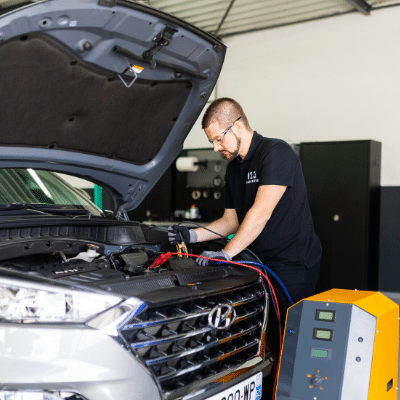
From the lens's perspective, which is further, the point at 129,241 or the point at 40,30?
the point at 129,241

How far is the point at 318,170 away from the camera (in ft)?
18.8

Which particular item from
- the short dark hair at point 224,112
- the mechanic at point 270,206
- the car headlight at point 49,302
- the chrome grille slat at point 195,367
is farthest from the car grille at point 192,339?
the short dark hair at point 224,112

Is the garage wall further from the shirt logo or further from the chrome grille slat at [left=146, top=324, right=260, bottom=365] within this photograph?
the chrome grille slat at [left=146, top=324, right=260, bottom=365]

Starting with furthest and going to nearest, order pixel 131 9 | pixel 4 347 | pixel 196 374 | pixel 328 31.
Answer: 1. pixel 328 31
2. pixel 131 9
3. pixel 196 374
4. pixel 4 347

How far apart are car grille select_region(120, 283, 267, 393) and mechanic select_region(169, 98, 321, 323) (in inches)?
15.4

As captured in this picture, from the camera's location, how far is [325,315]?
1764mm

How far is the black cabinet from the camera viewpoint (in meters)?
5.52

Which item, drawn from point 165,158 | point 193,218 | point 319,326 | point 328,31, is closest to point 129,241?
point 165,158

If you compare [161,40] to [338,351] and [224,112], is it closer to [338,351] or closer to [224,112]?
[224,112]

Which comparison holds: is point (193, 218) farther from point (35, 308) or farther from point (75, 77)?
point (35, 308)

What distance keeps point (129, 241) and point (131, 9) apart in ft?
3.45

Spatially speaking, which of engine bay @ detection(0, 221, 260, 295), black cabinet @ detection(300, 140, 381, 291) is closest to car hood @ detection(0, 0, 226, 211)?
engine bay @ detection(0, 221, 260, 295)

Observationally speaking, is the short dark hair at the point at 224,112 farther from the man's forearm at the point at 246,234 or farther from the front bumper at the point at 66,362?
the front bumper at the point at 66,362

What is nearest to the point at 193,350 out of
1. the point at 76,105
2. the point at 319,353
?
the point at 319,353
